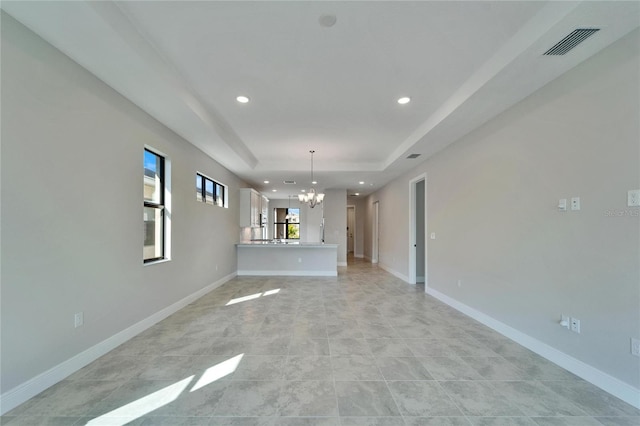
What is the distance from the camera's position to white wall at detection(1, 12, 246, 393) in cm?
183

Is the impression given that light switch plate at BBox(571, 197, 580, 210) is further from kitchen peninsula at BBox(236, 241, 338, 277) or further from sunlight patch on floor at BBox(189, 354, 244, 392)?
kitchen peninsula at BBox(236, 241, 338, 277)

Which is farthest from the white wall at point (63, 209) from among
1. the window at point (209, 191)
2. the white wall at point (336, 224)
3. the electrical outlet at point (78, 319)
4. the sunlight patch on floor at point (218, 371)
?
the white wall at point (336, 224)

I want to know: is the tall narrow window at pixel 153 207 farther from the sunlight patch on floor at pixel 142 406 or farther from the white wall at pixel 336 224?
the white wall at pixel 336 224

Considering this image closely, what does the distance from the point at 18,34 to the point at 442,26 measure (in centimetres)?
303

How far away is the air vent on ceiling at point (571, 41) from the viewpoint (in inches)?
75.6

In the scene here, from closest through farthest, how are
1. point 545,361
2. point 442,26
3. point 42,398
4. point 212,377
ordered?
point 42,398 < point 442,26 < point 212,377 < point 545,361

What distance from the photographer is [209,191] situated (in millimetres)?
5465

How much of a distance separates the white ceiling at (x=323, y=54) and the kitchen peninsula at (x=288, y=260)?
3770 millimetres

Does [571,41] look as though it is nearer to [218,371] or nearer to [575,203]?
[575,203]

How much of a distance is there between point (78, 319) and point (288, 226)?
35.1ft

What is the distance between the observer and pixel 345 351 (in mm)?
2734

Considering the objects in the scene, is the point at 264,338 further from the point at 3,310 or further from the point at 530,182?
the point at 530,182

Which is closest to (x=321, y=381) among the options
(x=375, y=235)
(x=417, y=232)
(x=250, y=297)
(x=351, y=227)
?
(x=250, y=297)

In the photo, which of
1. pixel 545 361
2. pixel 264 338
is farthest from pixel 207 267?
pixel 545 361
